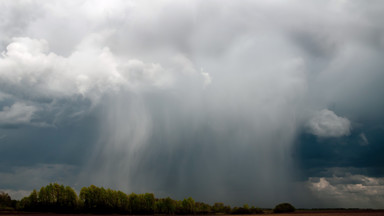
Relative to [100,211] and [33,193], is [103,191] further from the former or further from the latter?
[33,193]

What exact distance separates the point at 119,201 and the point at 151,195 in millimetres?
24025

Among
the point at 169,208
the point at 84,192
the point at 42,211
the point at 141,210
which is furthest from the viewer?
the point at 169,208

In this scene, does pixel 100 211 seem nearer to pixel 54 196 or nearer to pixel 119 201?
pixel 119 201

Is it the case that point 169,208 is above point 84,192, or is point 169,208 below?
below

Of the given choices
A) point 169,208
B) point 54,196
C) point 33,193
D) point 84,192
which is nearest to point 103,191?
point 84,192

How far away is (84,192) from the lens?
170125mm

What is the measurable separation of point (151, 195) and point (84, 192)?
1794 inches

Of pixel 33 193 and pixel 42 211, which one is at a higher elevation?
pixel 33 193

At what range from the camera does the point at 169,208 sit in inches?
7864

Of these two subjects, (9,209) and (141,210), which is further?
(141,210)

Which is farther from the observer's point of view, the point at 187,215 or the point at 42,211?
the point at 187,215

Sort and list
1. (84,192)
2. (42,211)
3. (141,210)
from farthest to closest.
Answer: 1. (141,210)
2. (84,192)
3. (42,211)

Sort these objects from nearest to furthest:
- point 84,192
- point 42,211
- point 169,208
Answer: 1. point 42,211
2. point 84,192
3. point 169,208

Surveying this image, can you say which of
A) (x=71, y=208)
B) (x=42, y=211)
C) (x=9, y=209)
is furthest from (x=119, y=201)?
(x=9, y=209)
